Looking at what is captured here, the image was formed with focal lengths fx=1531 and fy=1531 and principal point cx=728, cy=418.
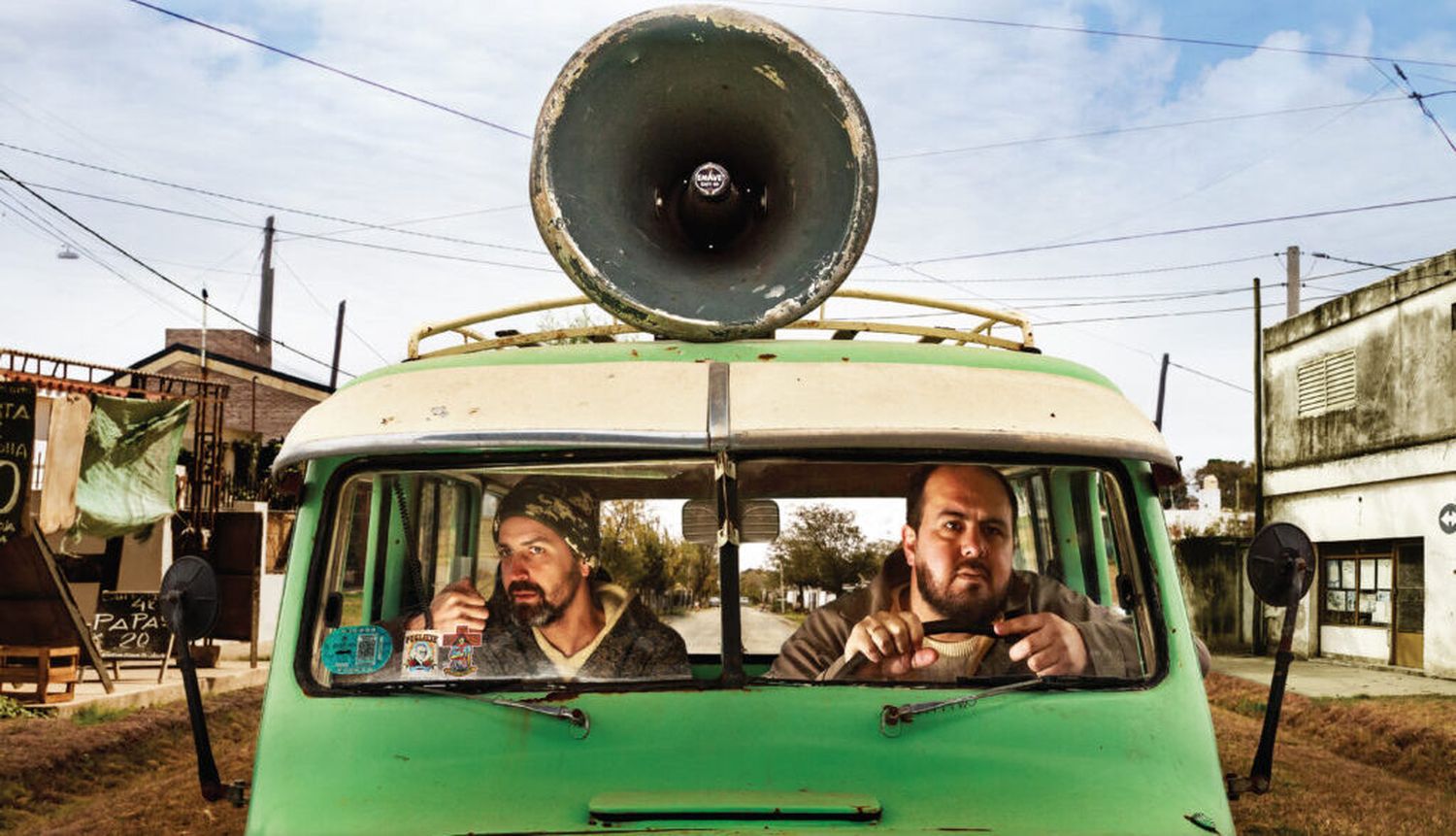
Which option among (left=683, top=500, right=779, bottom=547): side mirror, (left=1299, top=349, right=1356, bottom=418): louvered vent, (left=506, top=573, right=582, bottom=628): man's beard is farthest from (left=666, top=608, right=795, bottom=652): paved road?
(left=1299, top=349, right=1356, bottom=418): louvered vent

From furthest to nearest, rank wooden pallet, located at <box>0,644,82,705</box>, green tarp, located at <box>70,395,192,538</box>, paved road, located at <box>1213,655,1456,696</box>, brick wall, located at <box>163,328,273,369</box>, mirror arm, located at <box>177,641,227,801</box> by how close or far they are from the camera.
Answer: brick wall, located at <box>163,328,273,369</box>, paved road, located at <box>1213,655,1456,696</box>, green tarp, located at <box>70,395,192,538</box>, wooden pallet, located at <box>0,644,82,705</box>, mirror arm, located at <box>177,641,227,801</box>

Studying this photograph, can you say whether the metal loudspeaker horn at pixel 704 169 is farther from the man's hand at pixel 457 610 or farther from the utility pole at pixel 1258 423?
the utility pole at pixel 1258 423

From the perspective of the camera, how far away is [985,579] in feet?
11.2

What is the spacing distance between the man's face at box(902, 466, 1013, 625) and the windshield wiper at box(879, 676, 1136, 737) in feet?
0.89

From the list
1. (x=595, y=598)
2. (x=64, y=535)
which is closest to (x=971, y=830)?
(x=595, y=598)

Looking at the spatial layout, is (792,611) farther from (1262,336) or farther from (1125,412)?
(1262,336)

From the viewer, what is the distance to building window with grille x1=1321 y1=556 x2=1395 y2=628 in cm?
2316

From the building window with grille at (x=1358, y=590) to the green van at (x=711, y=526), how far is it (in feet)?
70.1

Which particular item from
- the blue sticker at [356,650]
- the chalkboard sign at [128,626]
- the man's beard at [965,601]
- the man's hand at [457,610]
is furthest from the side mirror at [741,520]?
the chalkboard sign at [128,626]

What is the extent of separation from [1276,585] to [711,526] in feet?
3.97

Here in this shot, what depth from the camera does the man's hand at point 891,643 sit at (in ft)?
10.8

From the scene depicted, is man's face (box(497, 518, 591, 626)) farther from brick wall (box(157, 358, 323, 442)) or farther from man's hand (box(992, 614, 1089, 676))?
brick wall (box(157, 358, 323, 442))

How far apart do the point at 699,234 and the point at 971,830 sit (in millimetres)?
1737

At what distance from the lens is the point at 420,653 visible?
3.29m
